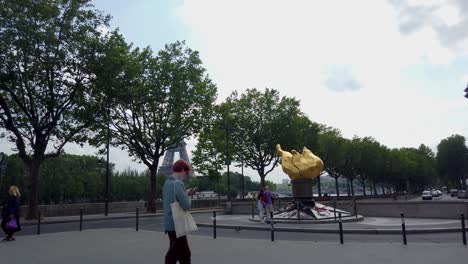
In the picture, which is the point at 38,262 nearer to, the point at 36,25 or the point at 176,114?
the point at 36,25

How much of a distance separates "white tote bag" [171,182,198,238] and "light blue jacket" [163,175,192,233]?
3.5 inches

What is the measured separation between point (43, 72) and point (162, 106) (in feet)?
37.5

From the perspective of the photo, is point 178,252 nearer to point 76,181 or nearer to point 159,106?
point 159,106

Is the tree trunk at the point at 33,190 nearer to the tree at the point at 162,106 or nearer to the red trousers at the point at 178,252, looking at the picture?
the tree at the point at 162,106

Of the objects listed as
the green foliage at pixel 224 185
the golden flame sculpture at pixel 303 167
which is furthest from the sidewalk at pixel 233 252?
the green foliage at pixel 224 185

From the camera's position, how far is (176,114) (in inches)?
1497

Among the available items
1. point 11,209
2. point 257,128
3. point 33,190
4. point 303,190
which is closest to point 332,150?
point 257,128

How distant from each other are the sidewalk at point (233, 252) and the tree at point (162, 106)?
2257 cm

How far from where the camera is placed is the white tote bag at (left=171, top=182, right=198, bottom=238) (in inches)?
264

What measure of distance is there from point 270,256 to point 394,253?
3046 millimetres

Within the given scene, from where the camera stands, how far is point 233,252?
448 inches

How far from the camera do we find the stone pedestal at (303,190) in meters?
23.4

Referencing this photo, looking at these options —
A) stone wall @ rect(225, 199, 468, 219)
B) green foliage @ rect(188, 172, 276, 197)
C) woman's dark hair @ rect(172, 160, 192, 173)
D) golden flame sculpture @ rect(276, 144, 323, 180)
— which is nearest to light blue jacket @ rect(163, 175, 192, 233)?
woman's dark hair @ rect(172, 160, 192, 173)

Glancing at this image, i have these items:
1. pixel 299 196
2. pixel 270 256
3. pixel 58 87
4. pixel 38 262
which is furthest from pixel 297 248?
pixel 58 87
